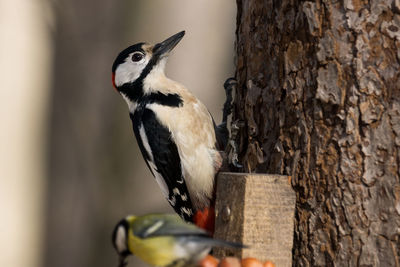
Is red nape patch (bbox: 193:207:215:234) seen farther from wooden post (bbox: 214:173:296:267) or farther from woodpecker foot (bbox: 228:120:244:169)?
wooden post (bbox: 214:173:296:267)

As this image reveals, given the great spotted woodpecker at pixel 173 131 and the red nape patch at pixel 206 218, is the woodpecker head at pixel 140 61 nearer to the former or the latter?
the great spotted woodpecker at pixel 173 131

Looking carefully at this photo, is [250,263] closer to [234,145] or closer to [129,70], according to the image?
[234,145]

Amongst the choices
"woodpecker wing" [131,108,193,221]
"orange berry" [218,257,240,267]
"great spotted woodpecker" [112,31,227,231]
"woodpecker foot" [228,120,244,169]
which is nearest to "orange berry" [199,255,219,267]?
"orange berry" [218,257,240,267]

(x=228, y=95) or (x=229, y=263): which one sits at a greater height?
(x=228, y=95)

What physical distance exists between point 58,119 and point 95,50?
647 millimetres

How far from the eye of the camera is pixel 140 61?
339 centimetres

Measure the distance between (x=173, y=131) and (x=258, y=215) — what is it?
98 centimetres

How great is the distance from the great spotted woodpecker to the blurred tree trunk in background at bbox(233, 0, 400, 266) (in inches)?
25.0

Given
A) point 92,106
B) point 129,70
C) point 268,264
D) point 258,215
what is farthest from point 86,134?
point 268,264

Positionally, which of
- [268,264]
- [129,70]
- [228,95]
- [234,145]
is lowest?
[268,264]

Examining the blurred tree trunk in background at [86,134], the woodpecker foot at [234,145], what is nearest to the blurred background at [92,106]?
the blurred tree trunk in background at [86,134]

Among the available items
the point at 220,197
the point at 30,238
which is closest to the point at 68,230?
the point at 30,238

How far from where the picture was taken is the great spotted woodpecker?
10.6 ft

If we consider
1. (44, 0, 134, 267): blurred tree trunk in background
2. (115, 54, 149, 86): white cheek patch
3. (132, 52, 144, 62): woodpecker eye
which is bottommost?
(44, 0, 134, 267): blurred tree trunk in background
